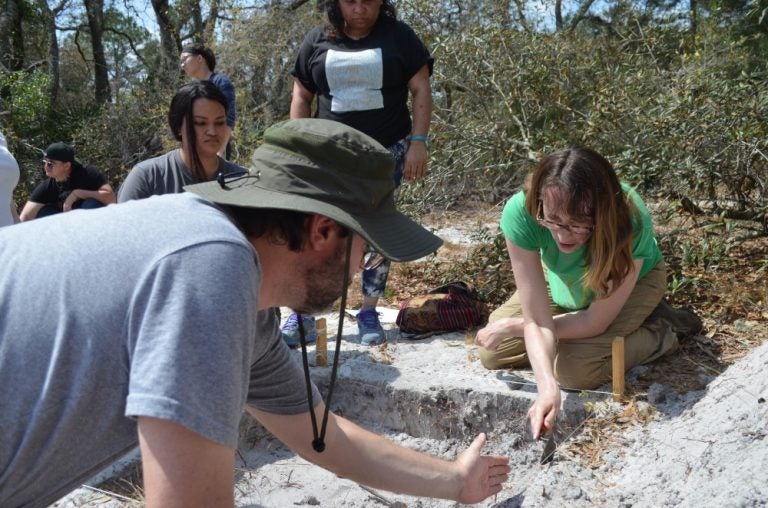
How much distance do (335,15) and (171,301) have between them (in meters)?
3.17

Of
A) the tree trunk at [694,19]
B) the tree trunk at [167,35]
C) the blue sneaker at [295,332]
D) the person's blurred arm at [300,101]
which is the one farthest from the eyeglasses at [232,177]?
the tree trunk at [167,35]

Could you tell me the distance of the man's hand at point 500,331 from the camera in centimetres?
328

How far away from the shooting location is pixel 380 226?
1.48 m

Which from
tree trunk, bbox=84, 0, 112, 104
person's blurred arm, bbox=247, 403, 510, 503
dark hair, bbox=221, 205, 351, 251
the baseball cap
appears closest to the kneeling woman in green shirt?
person's blurred arm, bbox=247, 403, 510, 503

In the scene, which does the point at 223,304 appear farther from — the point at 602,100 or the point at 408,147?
the point at 602,100

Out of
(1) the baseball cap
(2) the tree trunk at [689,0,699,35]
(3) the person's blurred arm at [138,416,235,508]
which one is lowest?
(3) the person's blurred arm at [138,416,235,508]

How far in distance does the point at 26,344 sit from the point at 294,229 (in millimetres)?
484

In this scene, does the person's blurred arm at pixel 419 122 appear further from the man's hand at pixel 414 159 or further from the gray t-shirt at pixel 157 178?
the gray t-shirt at pixel 157 178

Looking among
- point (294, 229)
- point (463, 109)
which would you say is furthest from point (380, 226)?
point (463, 109)

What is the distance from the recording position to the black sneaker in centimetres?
351

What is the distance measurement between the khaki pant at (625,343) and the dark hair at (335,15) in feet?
5.84

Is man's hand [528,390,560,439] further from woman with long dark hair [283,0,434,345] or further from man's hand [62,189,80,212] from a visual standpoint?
man's hand [62,189,80,212]

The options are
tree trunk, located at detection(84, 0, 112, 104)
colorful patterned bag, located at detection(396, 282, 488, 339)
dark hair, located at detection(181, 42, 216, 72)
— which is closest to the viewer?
colorful patterned bag, located at detection(396, 282, 488, 339)

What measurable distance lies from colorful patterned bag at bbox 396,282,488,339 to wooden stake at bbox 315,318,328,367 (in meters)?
0.60
